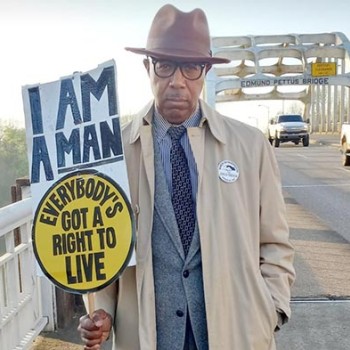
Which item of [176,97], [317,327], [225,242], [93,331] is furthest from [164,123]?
[317,327]

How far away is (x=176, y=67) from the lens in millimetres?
1866

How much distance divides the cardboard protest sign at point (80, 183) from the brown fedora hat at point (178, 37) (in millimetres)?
211

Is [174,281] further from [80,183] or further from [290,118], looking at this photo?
[290,118]

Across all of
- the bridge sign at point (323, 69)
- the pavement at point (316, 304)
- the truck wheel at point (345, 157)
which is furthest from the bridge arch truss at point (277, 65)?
the pavement at point (316, 304)

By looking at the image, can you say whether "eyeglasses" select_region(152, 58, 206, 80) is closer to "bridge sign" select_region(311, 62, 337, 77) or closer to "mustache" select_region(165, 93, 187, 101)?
"mustache" select_region(165, 93, 187, 101)

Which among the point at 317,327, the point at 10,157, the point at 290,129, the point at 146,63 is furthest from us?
the point at 290,129

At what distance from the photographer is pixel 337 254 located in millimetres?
6477

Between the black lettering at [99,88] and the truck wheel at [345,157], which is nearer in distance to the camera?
the black lettering at [99,88]

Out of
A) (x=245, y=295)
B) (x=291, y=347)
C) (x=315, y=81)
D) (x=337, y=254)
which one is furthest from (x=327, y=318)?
(x=315, y=81)

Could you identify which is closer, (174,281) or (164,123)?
(174,281)

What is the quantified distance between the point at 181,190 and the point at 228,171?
6.9 inches

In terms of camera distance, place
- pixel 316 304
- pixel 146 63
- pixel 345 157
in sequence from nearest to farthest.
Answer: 1. pixel 146 63
2. pixel 316 304
3. pixel 345 157

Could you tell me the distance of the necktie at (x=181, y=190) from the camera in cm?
182

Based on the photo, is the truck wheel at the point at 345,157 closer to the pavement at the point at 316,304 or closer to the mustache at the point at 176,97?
the pavement at the point at 316,304
